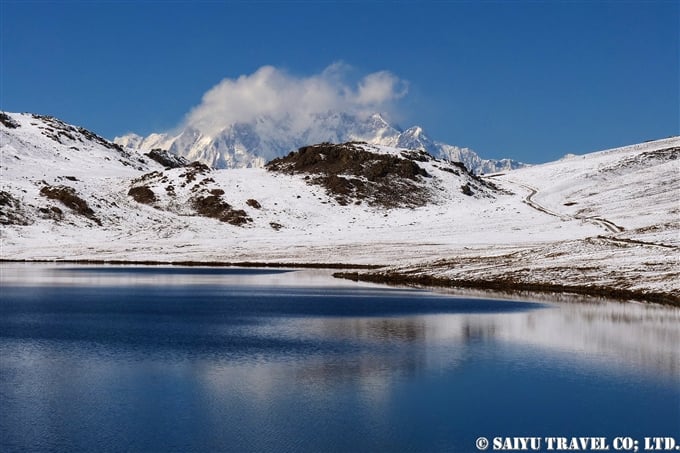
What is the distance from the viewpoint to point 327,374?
33.0 meters

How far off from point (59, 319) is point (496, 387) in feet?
104

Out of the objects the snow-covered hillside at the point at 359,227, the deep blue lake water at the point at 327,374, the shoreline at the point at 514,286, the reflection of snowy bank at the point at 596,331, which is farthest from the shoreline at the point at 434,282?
the deep blue lake water at the point at 327,374

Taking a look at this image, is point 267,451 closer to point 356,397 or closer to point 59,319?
point 356,397

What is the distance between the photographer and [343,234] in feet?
477

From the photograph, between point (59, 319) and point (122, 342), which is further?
point (59, 319)

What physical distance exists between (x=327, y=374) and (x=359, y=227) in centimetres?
12461

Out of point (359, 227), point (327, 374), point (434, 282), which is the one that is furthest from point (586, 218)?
point (327, 374)

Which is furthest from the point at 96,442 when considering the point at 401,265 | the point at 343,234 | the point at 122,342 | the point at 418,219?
the point at 418,219

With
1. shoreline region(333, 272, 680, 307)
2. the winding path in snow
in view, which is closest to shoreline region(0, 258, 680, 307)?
shoreline region(333, 272, 680, 307)

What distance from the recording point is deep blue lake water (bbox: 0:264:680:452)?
2473 cm

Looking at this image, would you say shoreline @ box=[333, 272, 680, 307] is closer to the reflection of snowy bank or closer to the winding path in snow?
the reflection of snowy bank

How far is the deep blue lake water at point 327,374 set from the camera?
24734 millimetres

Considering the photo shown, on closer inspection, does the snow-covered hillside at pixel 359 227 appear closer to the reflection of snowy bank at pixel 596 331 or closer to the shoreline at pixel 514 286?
the shoreline at pixel 514 286

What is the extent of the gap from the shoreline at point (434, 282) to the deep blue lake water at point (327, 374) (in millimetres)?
6349
